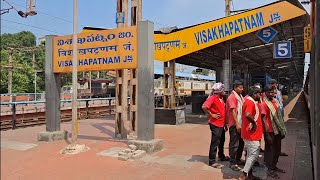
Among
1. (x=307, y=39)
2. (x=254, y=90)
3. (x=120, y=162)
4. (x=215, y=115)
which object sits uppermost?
(x=307, y=39)

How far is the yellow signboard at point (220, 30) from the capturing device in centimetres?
1149

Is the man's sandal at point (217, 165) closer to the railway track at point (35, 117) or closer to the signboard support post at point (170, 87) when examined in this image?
the signboard support post at point (170, 87)

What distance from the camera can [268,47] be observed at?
17.7 meters

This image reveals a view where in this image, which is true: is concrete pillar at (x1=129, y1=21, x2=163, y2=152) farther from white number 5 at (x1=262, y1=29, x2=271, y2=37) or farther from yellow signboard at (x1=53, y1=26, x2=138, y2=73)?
white number 5 at (x1=262, y1=29, x2=271, y2=37)

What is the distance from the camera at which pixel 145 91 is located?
8016 mm

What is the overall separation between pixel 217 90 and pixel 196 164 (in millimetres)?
1611

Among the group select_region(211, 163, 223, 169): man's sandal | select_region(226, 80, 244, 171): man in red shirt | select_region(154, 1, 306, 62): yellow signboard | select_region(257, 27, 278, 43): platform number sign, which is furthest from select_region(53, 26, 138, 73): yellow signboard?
select_region(257, 27, 278, 43): platform number sign

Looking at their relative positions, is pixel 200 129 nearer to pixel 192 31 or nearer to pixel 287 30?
pixel 192 31

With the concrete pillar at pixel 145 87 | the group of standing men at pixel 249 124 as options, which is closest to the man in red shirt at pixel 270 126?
the group of standing men at pixel 249 124

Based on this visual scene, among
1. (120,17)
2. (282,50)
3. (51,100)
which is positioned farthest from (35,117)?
(282,50)

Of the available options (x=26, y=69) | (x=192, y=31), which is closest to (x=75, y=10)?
(x=192, y=31)

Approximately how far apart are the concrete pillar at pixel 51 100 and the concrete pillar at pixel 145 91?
299 centimetres

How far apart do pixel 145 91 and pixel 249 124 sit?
3.27m

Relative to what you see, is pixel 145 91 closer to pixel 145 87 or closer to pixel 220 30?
pixel 145 87
